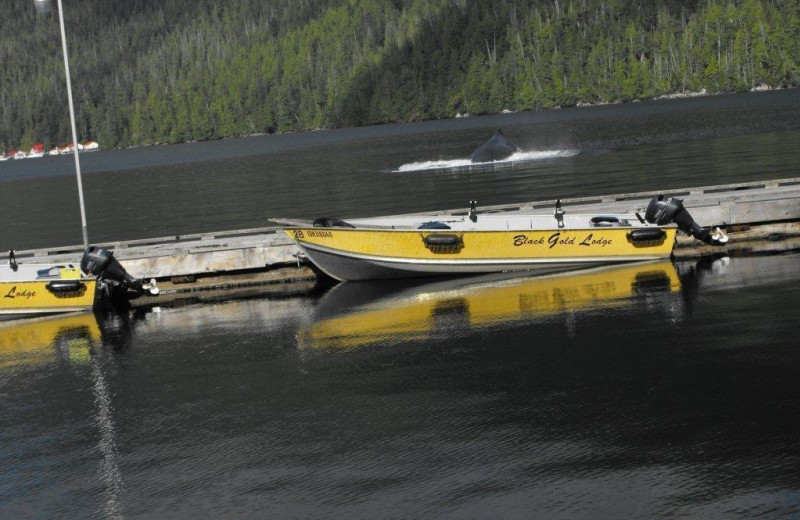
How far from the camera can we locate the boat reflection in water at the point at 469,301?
25938mm

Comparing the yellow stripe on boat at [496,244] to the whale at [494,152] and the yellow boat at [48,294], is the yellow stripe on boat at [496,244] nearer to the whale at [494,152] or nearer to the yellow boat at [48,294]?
the yellow boat at [48,294]

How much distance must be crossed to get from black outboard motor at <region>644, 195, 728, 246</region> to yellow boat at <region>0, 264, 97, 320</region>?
1551cm

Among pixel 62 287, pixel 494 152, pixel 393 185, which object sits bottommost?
pixel 62 287

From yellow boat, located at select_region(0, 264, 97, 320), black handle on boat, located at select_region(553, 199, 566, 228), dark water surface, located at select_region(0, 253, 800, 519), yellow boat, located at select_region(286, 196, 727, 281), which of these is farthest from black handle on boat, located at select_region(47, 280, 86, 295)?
black handle on boat, located at select_region(553, 199, 566, 228)

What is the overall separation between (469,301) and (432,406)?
30.2 feet

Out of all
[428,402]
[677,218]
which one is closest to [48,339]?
[428,402]

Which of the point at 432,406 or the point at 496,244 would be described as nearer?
the point at 432,406

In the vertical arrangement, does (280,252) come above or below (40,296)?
above

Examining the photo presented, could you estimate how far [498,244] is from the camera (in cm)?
3116

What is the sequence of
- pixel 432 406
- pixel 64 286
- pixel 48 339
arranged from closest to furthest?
pixel 432 406 < pixel 48 339 < pixel 64 286

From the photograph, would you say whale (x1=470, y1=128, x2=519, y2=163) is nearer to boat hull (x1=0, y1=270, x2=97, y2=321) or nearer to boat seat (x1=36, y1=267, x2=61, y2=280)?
boat seat (x1=36, y1=267, x2=61, y2=280)

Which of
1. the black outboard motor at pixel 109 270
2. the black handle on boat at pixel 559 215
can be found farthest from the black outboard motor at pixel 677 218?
the black outboard motor at pixel 109 270

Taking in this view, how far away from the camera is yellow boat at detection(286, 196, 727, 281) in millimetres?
31047

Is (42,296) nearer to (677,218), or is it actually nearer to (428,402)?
(428,402)
